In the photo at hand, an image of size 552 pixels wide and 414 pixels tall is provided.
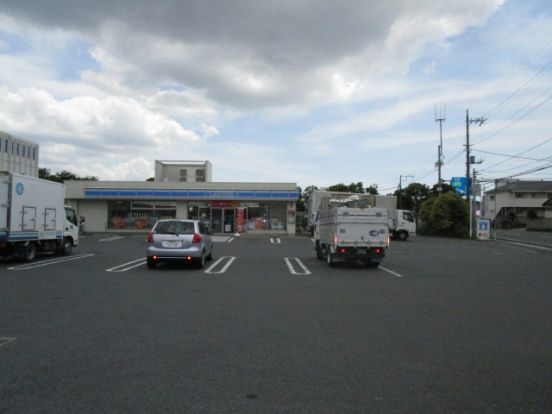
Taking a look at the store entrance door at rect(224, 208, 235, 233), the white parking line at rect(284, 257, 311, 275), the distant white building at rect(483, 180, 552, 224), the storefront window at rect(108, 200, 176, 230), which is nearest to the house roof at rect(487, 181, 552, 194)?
the distant white building at rect(483, 180, 552, 224)

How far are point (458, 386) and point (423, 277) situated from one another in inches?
379

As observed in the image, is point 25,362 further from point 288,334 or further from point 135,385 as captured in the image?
point 288,334

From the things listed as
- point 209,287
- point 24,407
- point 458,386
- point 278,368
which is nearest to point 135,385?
point 24,407

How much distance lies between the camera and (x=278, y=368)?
5.13 m

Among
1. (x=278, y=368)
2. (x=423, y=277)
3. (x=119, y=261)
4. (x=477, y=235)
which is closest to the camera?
(x=278, y=368)

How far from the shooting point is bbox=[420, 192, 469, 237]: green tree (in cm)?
4559

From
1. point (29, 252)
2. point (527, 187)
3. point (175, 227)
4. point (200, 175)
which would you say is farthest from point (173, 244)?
point (527, 187)

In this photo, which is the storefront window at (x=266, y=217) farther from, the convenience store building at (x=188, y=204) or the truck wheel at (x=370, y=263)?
the truck wheel at (x=370, y=263)

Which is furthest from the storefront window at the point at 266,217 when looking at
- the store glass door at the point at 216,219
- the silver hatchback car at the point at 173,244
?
the silver hatchback car at the point at 173,244

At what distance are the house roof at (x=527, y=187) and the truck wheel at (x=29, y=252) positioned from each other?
91.1m

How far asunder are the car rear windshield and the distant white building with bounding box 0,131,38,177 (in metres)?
73.3

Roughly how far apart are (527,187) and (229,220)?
73.9m

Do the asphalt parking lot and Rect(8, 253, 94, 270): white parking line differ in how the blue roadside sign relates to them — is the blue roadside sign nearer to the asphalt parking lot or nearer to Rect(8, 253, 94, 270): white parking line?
the asphalt parking lot

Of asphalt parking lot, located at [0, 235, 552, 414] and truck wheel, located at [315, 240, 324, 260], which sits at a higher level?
truck wheel, located at [315, 240, 324, 260]
